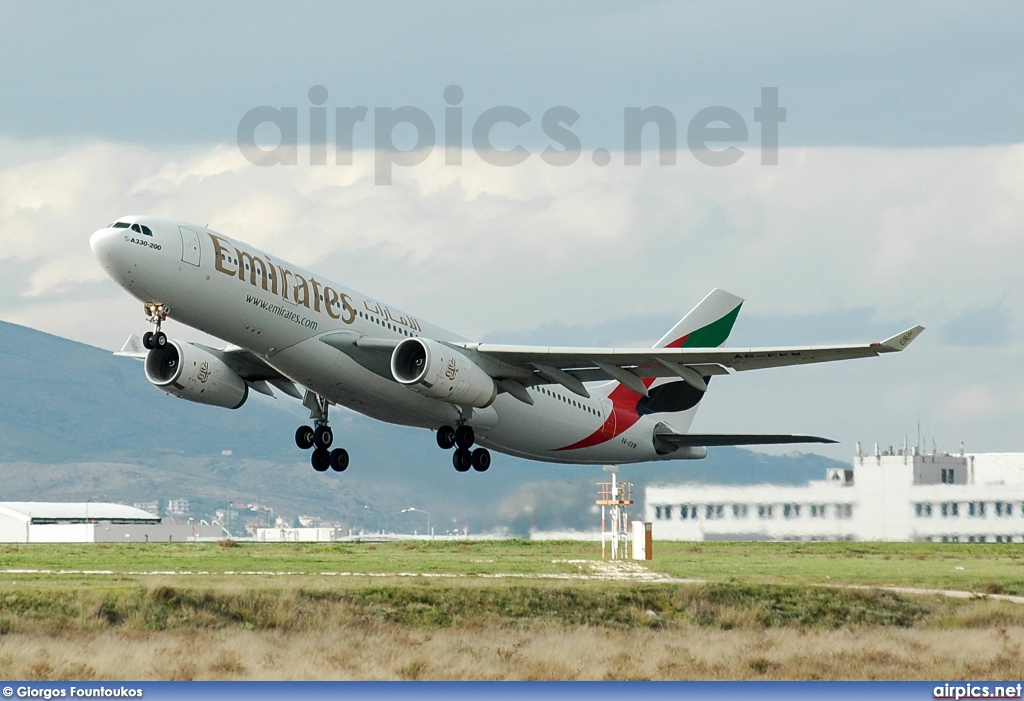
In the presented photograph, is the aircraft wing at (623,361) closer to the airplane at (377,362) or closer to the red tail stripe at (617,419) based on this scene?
the airplane at (377,362)

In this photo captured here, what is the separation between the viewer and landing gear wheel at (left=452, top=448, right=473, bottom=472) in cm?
4178

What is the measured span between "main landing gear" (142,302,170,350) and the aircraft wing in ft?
27.2

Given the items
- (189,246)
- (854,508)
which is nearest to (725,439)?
(854,508)

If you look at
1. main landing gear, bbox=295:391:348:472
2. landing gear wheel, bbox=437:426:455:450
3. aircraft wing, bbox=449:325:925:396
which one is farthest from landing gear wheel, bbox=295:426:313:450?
aircraft wing, bbox=449:325:925:396

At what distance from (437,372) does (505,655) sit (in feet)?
24.6

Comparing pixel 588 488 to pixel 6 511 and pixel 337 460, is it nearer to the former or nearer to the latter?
pixel 337 460

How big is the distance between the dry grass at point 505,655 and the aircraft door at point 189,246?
949 cm

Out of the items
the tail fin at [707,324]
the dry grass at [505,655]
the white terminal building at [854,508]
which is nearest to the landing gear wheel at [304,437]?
the dry grass at [505,655]

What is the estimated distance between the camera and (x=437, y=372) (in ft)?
124

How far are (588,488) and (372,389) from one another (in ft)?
116

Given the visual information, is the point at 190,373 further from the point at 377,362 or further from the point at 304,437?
the point at 377,362

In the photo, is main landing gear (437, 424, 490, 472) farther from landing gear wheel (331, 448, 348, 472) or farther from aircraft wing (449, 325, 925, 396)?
landing gear wheel (331, 448, 348, 472)

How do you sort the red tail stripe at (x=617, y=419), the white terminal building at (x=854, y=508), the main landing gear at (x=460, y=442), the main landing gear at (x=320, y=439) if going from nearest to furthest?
the main landing gear at (x=460, y=442) < the main landing gear at (x=320, y=439) < the red tail stripe at (x=617, y=419) < the white terminal building at (x=854, y=508)

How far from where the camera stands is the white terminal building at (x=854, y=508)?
62.0 meters
